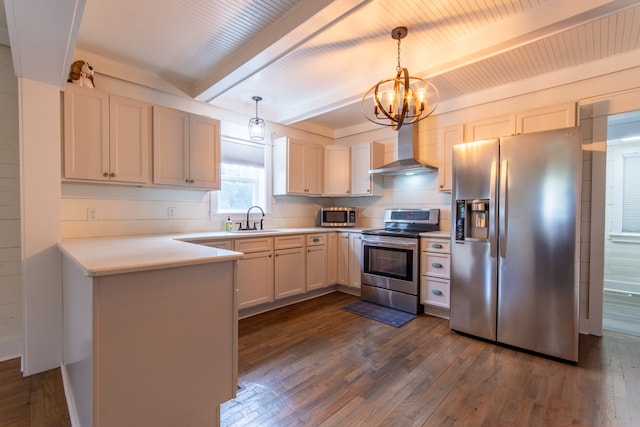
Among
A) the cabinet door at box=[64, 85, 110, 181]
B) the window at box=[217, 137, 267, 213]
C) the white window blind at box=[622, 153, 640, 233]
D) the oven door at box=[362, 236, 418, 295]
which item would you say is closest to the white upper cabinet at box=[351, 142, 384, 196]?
the oven door at box=[362, 236, 418, 295]

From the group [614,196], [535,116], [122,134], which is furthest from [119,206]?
[614,196]

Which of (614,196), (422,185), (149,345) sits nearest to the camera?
(149,345)

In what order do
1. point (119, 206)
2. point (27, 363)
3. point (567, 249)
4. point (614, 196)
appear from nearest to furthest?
1. point (27, 363)
2. point (567, 249)
3. point (119, 206)
4. point (614, 196)

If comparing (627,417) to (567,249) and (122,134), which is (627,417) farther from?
(122,134)

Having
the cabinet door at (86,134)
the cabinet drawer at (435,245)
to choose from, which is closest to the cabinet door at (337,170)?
the cabinet drawer at (435,245)

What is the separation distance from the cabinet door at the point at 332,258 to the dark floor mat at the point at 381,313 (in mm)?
545

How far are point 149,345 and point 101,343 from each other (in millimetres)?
187

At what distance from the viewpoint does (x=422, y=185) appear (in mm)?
4082

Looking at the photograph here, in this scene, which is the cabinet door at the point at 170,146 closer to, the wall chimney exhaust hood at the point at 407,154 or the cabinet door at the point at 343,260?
the cabinet door at the point at 343,260

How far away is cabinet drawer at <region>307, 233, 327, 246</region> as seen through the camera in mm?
3928

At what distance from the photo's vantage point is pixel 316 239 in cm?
403

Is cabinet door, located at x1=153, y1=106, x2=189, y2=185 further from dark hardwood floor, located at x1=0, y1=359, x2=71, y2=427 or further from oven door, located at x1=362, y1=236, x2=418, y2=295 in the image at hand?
oven door, located at x1=362, y1=236, x2=418, y2=295

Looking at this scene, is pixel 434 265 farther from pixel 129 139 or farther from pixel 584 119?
pixel 129 139

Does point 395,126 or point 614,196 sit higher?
point 395,126
